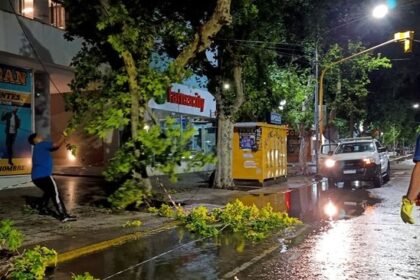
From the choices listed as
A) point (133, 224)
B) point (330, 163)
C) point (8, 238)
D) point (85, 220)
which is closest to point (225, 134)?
point (330, 163)

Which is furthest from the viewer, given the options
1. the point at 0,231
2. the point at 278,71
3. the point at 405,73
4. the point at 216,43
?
the point at 405,73

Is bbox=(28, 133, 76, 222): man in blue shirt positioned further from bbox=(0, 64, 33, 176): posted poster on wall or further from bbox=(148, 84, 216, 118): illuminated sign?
bbox=(148, 84, 216, 118): illuminated sign

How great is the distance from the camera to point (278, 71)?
24172 millimetres

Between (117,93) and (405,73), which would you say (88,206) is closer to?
(117,93)

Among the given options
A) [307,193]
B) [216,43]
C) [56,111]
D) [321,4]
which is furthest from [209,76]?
[56,111]

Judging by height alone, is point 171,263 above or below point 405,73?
below

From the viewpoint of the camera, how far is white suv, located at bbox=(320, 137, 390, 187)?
20344 mm

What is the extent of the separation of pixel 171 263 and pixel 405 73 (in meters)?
38.8

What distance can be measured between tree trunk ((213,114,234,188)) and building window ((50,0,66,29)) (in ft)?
22.9

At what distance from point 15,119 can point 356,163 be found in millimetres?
12528

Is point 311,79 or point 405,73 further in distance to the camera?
point 405,73

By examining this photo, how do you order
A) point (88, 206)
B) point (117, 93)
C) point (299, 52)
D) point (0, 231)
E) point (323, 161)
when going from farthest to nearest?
point (299, 52)
point (323, 161)
point (88, 206)
point (117, 93)
point (0, 231)

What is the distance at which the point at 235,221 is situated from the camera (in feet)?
35.8

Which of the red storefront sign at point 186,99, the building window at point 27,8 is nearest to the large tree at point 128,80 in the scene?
the building window at point 27,8
